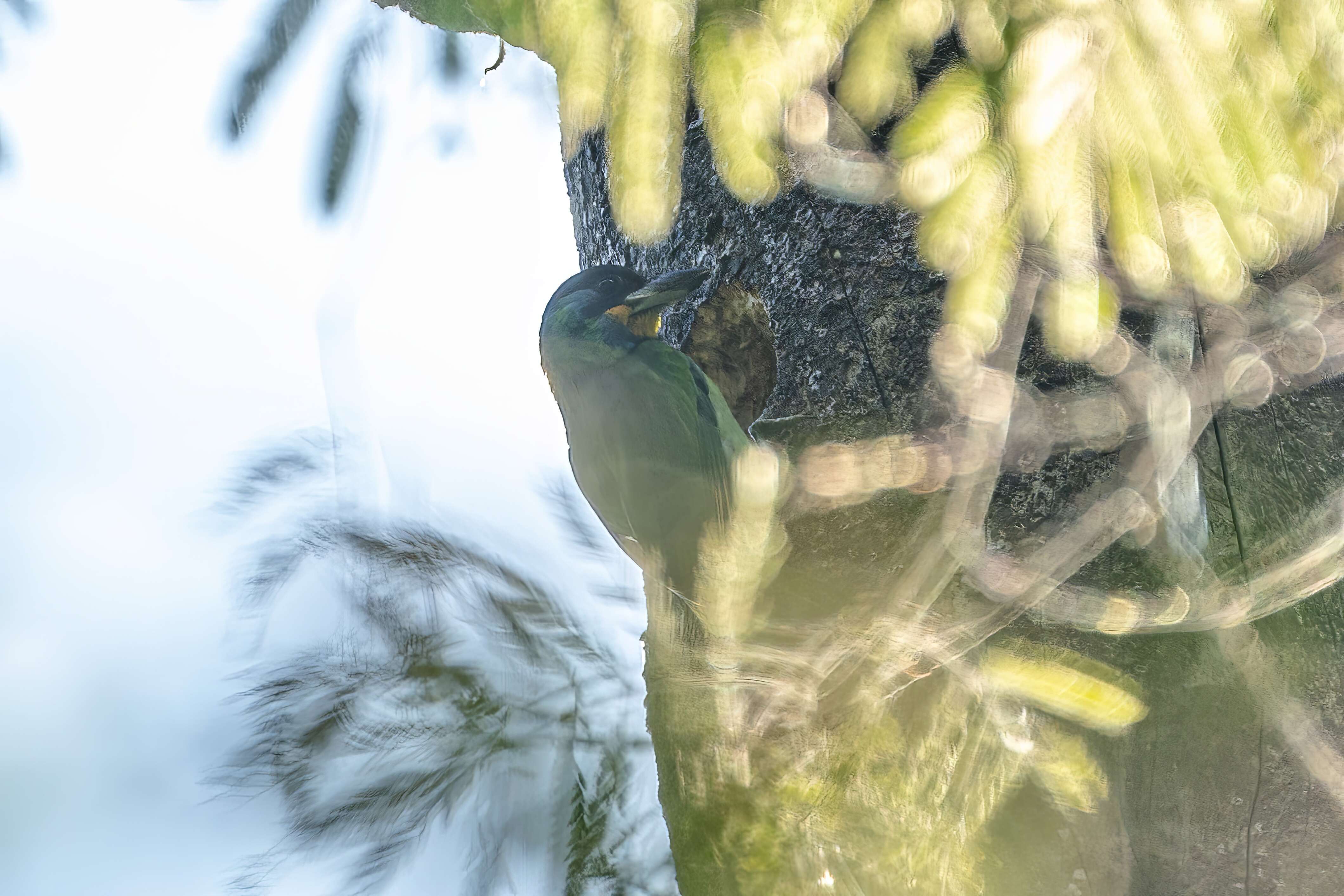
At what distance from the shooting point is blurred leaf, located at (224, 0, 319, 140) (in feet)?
3.72

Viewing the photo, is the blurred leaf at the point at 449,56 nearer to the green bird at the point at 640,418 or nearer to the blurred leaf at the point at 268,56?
the blurred leaf at the point at 268,56

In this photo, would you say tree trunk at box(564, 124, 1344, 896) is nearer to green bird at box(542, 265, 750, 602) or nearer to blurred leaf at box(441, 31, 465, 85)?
green bird at box(542, 265, 750, 602)

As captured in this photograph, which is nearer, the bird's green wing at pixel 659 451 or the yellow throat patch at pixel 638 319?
the bird's green wing at pixel 659 451

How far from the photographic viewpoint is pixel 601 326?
203 cm

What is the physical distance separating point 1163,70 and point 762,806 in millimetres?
1357

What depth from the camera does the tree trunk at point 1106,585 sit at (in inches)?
49.9

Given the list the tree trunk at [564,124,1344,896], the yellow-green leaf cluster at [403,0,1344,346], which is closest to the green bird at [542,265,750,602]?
the tree trunk at [564,124,1344,896]

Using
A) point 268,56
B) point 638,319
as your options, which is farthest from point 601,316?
point 268,56

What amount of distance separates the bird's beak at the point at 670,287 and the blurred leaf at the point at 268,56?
899 millimetres

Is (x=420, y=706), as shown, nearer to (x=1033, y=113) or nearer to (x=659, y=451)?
(x=659, y=451)

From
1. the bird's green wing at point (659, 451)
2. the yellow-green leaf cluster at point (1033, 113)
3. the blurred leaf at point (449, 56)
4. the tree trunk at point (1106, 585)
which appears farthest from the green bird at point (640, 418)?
the yellow-green leaf cluster at point (1033, 113)

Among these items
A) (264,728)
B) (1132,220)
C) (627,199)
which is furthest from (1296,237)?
(264,728)

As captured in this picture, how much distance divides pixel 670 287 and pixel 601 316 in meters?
0.24

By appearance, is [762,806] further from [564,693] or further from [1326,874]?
[1326,874]
